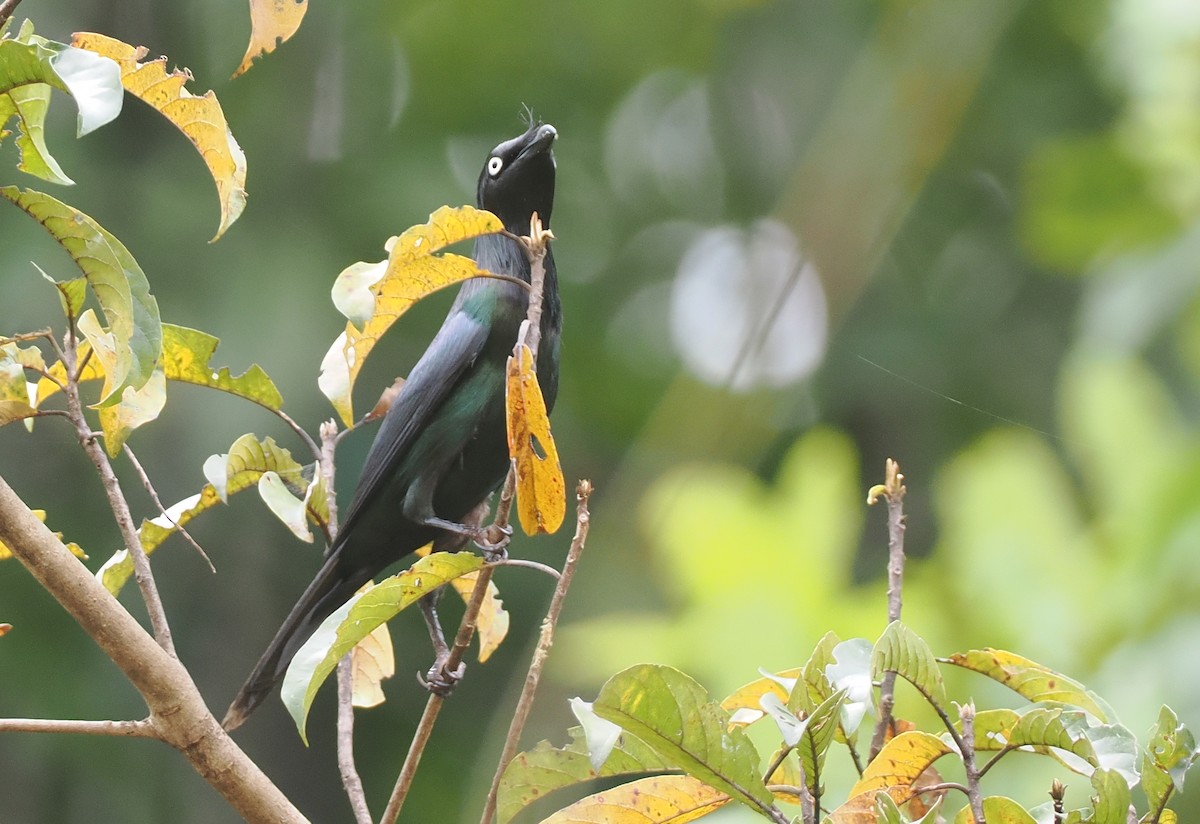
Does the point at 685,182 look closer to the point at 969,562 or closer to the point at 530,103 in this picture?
the point at 530,103

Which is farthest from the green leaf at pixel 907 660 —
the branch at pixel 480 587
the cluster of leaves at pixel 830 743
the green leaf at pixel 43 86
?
the green leaf at pixel 43 86

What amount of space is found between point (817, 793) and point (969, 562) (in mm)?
1065

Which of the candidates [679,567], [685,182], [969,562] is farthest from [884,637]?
[685,182]

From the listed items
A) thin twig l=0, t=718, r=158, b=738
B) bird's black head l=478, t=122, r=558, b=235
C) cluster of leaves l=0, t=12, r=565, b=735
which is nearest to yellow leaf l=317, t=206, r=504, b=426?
cluster of leaves l=0, t=12, r=565, b=735

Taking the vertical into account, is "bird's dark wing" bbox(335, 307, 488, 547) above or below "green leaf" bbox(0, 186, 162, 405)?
below

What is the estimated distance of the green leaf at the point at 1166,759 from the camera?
59.7 inches

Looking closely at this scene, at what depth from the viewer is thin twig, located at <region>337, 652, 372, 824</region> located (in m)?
1.95

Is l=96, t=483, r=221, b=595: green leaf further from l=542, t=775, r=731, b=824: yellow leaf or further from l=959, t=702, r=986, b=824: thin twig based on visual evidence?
l=959, t=702, r=986, b=824: thin twig

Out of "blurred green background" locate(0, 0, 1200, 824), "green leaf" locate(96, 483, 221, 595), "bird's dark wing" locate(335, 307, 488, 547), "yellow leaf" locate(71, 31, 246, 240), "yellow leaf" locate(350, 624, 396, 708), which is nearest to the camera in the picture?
"yellow leaf" locate(71, 31, 246, 240)

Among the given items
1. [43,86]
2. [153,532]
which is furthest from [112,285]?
[153,532]

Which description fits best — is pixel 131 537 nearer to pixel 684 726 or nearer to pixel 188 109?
pixel 188 109

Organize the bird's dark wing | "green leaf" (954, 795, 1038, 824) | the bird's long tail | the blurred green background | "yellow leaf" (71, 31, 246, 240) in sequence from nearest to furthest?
1. "green leaf" (954, 795, 1038, 824)
2. "yellow leaf" (71, 31, 246, 240)
3. the blurred green background
4. the bird's long tail
5. the bird's dark wing

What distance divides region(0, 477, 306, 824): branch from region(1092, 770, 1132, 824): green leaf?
1.05 m

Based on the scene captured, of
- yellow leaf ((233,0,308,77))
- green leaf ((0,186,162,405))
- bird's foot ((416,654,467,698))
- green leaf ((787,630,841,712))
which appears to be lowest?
bird's foot ((416,654,467,698))
